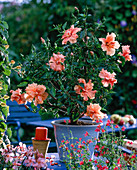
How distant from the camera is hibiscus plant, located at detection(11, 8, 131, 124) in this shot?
4.45ft

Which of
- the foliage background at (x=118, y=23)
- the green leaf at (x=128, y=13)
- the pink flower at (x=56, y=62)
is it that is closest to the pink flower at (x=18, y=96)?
the pink flower at (x=56, y=62)

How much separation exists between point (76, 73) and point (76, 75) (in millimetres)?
13

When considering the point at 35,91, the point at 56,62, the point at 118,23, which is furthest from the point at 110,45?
the point at 118,23

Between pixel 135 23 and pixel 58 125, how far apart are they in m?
2.58

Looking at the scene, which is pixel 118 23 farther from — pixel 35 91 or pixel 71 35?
pixel 35 91

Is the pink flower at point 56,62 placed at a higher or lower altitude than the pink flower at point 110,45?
lower

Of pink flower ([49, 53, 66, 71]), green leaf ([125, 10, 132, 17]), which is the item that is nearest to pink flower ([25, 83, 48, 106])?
pink flower ([49, 53, 66, 71])

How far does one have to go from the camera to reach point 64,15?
3602 millimetres

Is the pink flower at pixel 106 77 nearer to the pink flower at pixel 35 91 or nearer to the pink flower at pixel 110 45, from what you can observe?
the pink flower at pixel 110 45

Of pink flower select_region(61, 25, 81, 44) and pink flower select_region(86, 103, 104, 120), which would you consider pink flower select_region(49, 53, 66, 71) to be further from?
pink flower select_region(86, 103, 104, 120)

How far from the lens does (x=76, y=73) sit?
1.45 meters

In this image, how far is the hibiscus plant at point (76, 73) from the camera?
1.36 metres

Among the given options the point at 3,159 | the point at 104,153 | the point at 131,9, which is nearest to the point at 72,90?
the point at 104,153

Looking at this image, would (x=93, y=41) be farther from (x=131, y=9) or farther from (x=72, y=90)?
(x=131, y=9)
